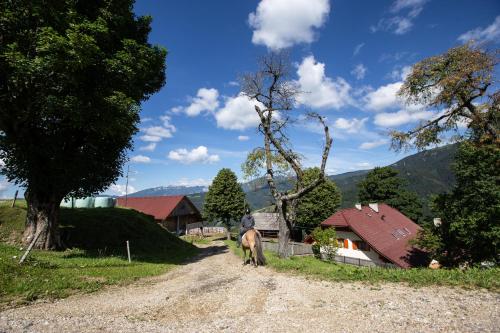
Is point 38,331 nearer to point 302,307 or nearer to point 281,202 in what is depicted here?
point 302,307

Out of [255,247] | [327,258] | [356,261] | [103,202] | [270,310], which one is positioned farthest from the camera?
[103,202]

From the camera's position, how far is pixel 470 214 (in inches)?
884

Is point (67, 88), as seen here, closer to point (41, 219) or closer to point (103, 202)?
point (41, 219)

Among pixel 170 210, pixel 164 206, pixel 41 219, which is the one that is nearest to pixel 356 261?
pixel 41 219

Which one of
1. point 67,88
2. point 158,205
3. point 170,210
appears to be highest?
point 67,88

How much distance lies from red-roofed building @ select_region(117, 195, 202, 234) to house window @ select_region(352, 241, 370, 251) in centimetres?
3298

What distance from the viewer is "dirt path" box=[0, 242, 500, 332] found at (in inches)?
257

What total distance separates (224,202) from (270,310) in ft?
161

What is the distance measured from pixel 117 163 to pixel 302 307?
17.5 metres

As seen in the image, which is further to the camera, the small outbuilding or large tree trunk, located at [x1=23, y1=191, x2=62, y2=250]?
the small outbuilding

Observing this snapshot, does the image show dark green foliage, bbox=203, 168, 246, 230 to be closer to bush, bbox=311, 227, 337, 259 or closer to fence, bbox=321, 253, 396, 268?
fence, bbox=321, 253, 396, 268

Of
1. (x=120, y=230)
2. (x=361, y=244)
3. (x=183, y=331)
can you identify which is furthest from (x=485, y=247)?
(x=120, y=230)

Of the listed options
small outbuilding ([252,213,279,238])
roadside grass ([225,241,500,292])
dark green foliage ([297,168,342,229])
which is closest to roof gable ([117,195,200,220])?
small outbuilding ([252,213,279,238])

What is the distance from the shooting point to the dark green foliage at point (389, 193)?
186 feet
